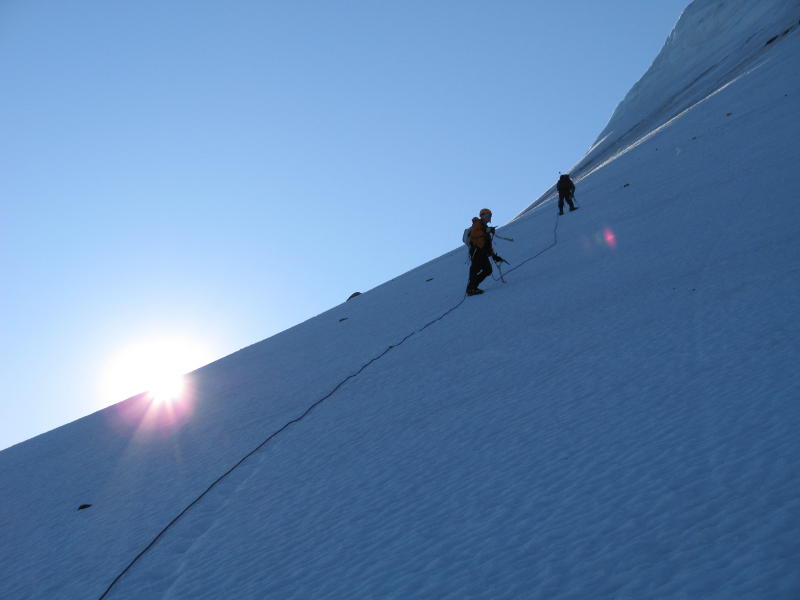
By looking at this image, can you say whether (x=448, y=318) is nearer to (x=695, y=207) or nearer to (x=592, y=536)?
(x=695, y=207)

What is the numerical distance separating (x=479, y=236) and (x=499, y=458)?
774 centimetres

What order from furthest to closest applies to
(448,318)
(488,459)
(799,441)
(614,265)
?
(448,318) < (614,265) < (488,459) < (799,441)

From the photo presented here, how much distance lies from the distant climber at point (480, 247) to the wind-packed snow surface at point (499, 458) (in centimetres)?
103

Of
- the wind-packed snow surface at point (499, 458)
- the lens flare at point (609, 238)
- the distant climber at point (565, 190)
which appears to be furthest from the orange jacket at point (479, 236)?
the distant climber at point (565, 190)

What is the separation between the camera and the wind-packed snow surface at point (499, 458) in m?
2.49

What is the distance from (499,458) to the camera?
3701 millimetres

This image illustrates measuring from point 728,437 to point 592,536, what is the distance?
92 centimetres

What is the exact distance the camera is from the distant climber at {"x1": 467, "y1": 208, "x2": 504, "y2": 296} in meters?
11.1

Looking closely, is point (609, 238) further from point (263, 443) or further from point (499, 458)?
point (499, 458)

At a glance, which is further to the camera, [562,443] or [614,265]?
[614,265]

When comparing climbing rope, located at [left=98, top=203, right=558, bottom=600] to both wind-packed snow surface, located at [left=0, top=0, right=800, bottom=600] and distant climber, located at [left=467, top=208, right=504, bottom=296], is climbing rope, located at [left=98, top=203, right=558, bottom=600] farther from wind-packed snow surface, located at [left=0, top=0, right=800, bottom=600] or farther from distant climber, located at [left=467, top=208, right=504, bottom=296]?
distant climber, located at [left=467, top=208, right=504, bottom=296]

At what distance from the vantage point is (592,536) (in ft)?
8.36

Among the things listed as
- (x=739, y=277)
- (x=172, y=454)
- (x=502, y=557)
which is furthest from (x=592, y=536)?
(x=172, y=454)

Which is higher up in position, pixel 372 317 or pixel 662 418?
pixel 372 317
